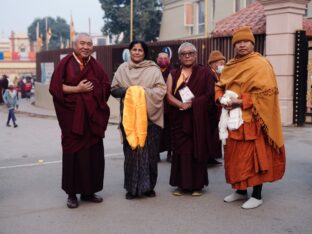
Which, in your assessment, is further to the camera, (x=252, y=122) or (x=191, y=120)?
(x=191, y=120)

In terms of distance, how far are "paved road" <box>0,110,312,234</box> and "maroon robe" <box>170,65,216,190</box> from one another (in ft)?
0.83

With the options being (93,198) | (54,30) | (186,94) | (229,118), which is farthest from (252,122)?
(54,30)

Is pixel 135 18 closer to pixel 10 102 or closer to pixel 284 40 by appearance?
pixel 10 102

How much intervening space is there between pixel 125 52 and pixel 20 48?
7011cm

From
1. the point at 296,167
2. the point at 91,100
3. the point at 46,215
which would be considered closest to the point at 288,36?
the point at 296,167

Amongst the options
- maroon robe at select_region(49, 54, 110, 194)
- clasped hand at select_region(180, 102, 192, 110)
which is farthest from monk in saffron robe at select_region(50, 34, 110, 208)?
clasped hand at select_region(180, 102, 192, 110)

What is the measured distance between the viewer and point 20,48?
79500mm

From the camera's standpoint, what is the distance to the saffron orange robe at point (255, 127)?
4.42 meters

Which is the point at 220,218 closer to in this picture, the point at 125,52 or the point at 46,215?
the point at 46,215

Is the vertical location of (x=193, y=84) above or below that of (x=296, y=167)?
above

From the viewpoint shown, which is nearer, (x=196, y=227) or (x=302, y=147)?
(x=196, y=227)

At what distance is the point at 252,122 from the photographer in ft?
14.8

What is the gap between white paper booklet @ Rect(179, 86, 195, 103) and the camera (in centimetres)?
497

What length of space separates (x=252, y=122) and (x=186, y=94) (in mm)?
852
